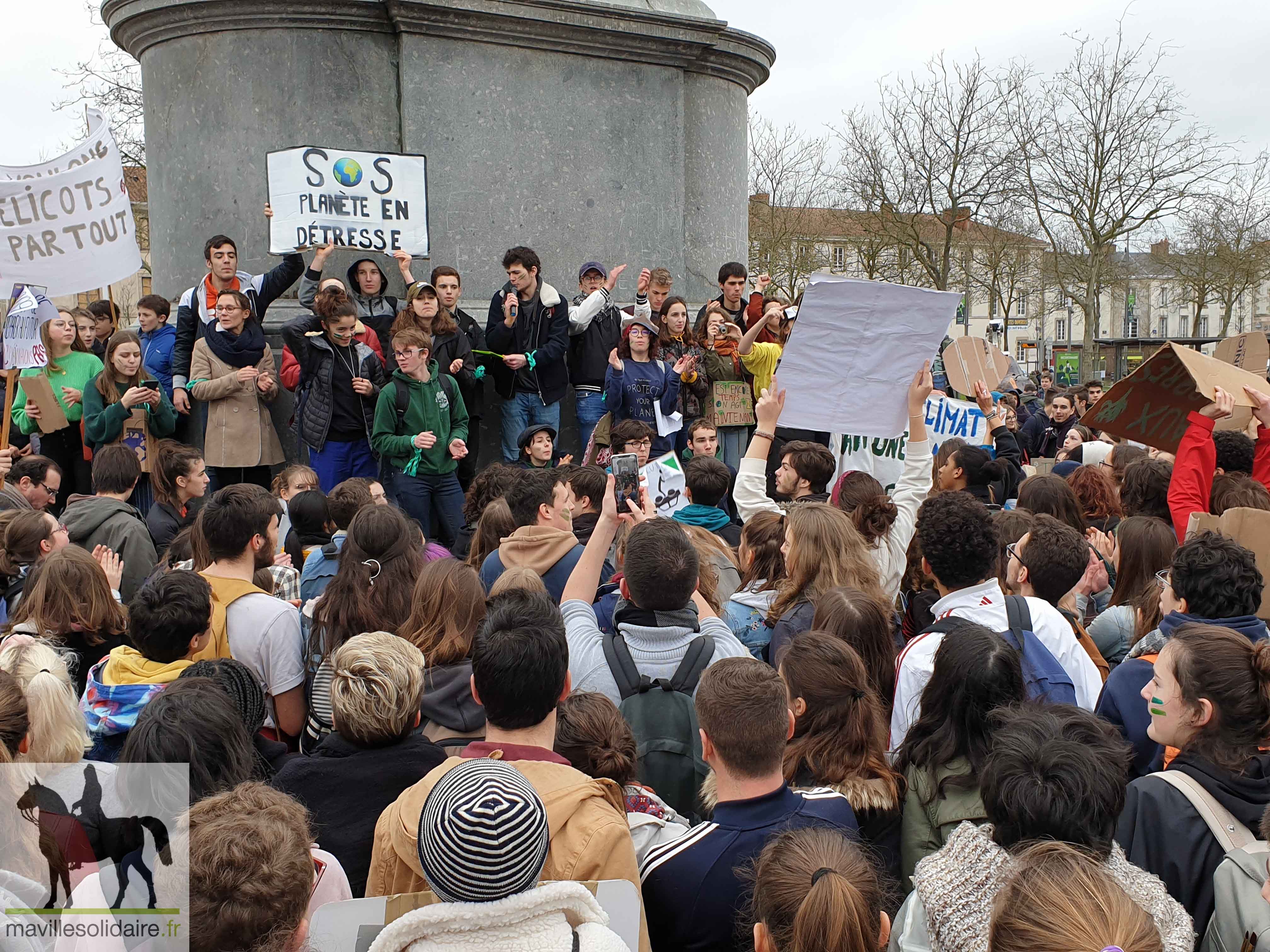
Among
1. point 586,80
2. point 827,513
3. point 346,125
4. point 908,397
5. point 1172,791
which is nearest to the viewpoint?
point 1172,791

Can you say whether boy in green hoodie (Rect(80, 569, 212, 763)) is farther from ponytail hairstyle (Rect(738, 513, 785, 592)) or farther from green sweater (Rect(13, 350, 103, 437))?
green sweater (Rect(13, 350, 103, 437))

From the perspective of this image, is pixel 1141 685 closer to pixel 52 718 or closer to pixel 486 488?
pixel 52 718

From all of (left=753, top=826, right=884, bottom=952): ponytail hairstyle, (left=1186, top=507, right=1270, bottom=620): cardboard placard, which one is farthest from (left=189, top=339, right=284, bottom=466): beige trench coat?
(left=753, top=826, right=884, bottom=952): ponytail hairstyle

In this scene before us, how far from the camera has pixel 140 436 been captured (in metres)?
7.98

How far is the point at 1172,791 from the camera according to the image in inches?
103

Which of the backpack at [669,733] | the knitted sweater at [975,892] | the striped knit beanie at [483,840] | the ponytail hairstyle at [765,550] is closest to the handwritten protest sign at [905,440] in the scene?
the ponytail hairstyle at [765,550]

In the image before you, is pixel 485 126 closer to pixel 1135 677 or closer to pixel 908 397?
pixel 908 397

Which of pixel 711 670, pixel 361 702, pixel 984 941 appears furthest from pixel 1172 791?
pixel 361 702

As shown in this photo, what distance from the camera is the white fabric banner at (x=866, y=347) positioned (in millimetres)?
6195

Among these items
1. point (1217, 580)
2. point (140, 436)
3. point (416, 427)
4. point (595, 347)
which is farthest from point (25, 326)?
point (1217, 580)

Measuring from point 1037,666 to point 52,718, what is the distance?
9.46 feet

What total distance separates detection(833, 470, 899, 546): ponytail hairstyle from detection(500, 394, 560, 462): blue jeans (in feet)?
13.1

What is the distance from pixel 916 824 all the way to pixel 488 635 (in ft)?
4.00

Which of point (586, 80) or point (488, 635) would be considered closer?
point (488, 635)
